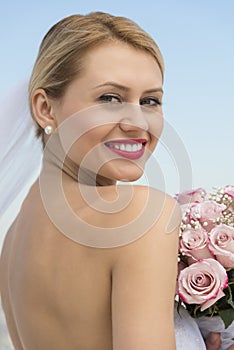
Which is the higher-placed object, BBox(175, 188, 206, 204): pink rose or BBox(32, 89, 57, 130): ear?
BBox(32, 89, 57, 130): ear

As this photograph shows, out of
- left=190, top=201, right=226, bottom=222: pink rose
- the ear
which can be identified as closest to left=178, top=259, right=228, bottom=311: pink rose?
left=190, top=201, right=226, bottom=222: pink rose

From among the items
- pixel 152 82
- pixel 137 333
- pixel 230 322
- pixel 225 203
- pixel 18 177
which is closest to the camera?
pixel 137 333

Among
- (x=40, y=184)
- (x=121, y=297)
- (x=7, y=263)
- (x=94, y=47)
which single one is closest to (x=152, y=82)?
(x=94, y=47)

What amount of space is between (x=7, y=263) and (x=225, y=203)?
0.76 m

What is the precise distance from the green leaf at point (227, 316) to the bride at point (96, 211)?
10cm

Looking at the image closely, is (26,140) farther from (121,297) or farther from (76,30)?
(121,297)

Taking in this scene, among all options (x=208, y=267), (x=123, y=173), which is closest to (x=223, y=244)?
(x=208, y=267)

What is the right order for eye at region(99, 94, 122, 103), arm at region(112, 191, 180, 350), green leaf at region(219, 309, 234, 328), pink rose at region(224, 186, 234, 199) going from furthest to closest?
1. pink rose at region(224, 186, 234, 199)
2. green leaf at region(219, 309, 234, 328)
3. eye at region(99, 94, 122, 103)
4. arm at region(112, 191, 180, 350)

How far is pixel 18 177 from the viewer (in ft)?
8.40

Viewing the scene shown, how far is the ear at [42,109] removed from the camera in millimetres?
2084

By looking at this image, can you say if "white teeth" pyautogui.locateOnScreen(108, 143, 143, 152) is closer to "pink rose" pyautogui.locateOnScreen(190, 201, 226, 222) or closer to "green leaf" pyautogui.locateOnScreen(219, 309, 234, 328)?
"pink rose" pyautogui.locateOnScreen(190, 201, 226, 222)

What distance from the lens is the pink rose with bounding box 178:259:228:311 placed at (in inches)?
84.4

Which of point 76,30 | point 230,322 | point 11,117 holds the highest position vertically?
point 76,30

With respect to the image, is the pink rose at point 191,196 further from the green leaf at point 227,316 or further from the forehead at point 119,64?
the forehead at point 119,64
